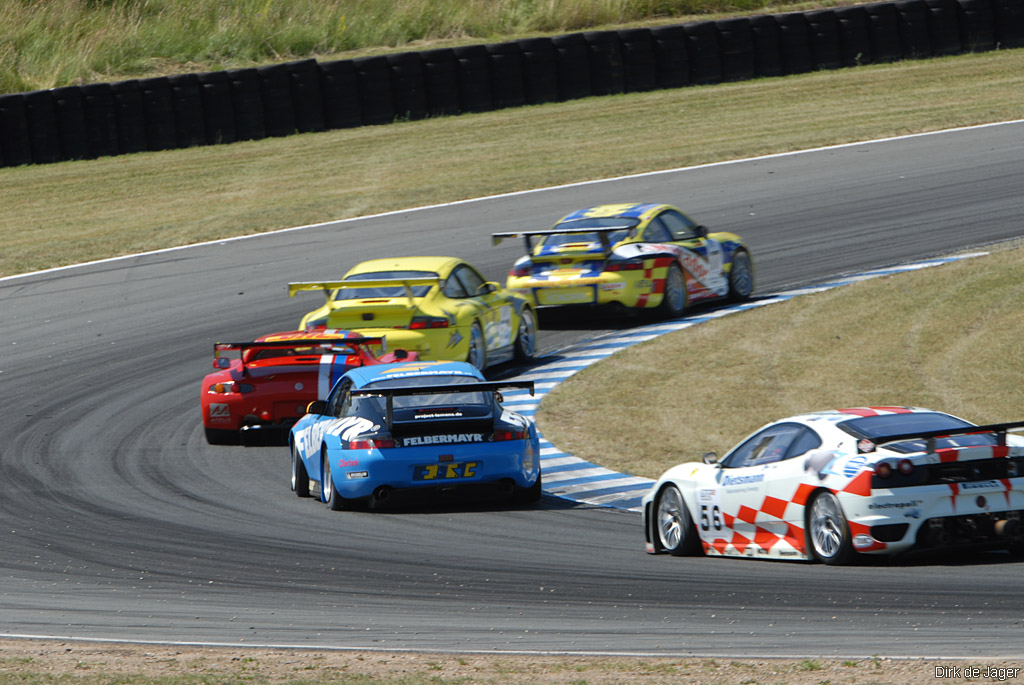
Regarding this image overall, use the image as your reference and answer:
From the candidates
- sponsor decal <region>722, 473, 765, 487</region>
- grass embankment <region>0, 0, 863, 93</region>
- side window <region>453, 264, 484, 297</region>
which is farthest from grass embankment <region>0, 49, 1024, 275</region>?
sponsor decal <region>722, 473, 765, 487</region>

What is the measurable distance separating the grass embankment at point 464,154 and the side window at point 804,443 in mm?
18482

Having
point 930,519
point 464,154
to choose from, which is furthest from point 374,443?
point 464,154

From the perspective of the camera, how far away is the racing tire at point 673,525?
995 centimetres

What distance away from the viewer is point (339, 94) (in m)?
31.1

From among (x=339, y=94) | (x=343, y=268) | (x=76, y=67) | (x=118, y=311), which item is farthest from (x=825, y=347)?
(x=76, y=67)

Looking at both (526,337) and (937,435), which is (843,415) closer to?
(937,435)

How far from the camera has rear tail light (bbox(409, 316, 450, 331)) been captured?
53.1ft

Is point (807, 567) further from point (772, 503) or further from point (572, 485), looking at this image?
point (572, 485)

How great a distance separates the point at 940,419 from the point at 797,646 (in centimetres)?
286

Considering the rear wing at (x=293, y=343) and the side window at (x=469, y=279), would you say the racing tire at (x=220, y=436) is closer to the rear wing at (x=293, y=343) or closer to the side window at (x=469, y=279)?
the rear wing at (x=293, y=343)

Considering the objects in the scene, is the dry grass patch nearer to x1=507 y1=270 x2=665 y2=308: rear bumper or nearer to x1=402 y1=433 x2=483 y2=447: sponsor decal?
x1=507 y1=270 x2=665 y2=308: rear bumper

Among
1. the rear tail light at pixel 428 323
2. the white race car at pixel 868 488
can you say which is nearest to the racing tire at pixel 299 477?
the rear tail light at pixel 428 323

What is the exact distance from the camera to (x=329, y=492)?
1216 cm

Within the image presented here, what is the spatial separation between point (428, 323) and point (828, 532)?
8.08 m
